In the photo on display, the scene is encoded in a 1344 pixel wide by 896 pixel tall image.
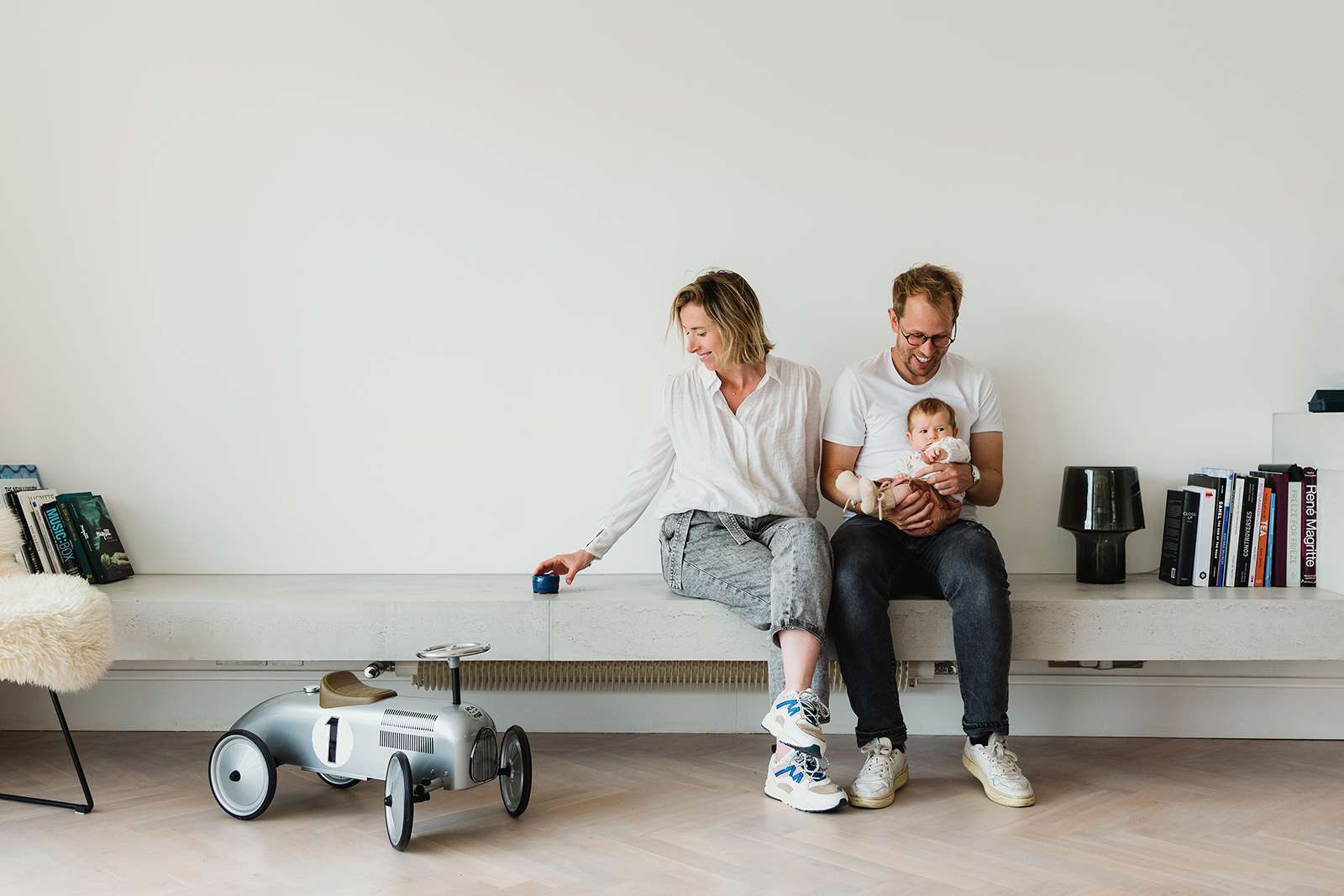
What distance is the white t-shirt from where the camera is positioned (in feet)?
8.80

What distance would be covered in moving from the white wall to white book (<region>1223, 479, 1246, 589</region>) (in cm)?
20

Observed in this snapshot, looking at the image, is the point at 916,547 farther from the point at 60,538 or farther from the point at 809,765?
the point at 60,538

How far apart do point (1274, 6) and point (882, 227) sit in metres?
1.12

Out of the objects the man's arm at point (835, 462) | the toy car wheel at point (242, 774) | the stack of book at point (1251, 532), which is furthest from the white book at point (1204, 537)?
the toy car wheel at point (242, 774)

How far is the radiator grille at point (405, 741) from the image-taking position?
7.14 ft

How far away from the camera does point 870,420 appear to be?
8.83 ft

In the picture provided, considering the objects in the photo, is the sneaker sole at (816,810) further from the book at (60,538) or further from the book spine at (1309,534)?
the book at (60,538)

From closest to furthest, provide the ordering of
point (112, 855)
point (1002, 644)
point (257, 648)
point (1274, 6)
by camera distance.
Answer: point (112, 855)
point (1002, 644)
point (257, 648)
point (1274, 6)

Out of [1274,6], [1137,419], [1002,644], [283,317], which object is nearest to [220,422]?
[283,317]

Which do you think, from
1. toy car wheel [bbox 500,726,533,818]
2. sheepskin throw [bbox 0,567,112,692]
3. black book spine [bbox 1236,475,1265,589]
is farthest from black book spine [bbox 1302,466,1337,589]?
sheepskin throw [bbox 0,567,112,692]

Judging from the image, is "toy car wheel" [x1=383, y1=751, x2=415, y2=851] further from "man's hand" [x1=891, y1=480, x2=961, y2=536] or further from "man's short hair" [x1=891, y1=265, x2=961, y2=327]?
"man's short hair" [x1=891, y1=265, x2=961, y2=327]

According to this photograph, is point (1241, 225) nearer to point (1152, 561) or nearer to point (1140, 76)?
point (1140, 76)

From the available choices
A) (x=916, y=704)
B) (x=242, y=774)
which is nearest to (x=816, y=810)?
(x=916, y=704)

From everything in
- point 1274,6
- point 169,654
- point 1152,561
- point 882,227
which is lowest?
point 169,654
